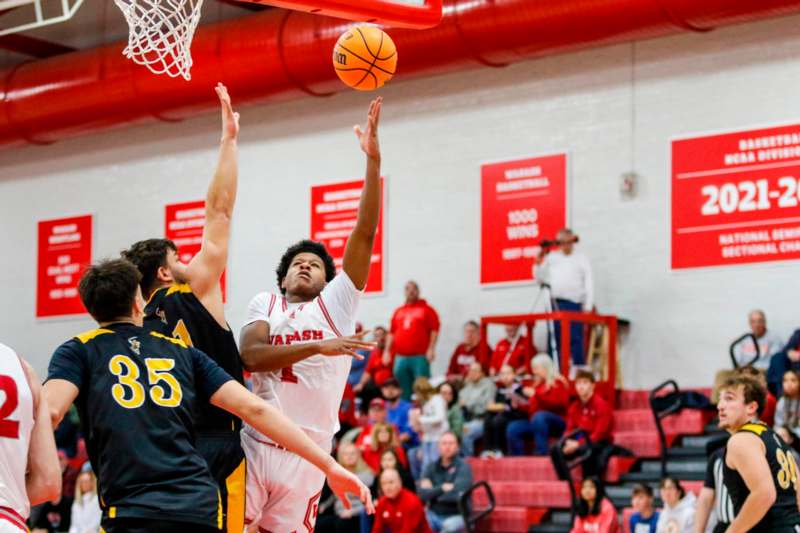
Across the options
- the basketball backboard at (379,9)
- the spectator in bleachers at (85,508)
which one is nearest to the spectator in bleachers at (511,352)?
the spectator in bleachers at (85,508)

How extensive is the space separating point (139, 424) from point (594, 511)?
915 centimetres

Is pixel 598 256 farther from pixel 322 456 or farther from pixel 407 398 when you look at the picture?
pixel 322 456

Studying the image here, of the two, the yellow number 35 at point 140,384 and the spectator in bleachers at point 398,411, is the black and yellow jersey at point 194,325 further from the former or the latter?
the spectator in bleachers at point 398,411

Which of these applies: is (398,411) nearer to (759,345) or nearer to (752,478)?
(759,345)

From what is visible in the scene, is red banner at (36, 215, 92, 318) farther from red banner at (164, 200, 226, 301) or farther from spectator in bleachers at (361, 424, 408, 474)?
spectator in bleachers at (361, 424, 408, 474)

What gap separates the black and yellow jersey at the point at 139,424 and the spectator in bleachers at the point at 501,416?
36.0ft

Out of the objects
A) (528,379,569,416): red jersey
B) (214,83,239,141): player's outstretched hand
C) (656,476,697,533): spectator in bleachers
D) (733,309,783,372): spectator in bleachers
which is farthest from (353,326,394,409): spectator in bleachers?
(214,83,239,141): player's outstretched hand

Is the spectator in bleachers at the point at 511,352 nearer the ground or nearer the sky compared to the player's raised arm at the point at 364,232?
nearer the ground

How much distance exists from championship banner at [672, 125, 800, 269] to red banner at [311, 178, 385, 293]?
15.9 feet

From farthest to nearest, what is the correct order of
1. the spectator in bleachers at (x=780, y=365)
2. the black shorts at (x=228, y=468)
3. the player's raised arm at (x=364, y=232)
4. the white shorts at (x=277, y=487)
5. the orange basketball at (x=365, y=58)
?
1. the spectator in bleachers at (x=780, y=365)
2. the orange basketball at (x=365, y=58)
3. the player's raised arm at (x=364, y=232)
4. the white shorts at (x=277, y=487)
5. the black shorts at (x=228, y=468)

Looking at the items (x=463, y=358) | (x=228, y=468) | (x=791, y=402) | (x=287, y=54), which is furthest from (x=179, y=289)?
(x=287, y=54)

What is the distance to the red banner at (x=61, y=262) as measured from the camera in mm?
22891

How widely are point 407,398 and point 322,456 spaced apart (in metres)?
13.1

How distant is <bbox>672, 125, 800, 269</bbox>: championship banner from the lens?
15.7 m
